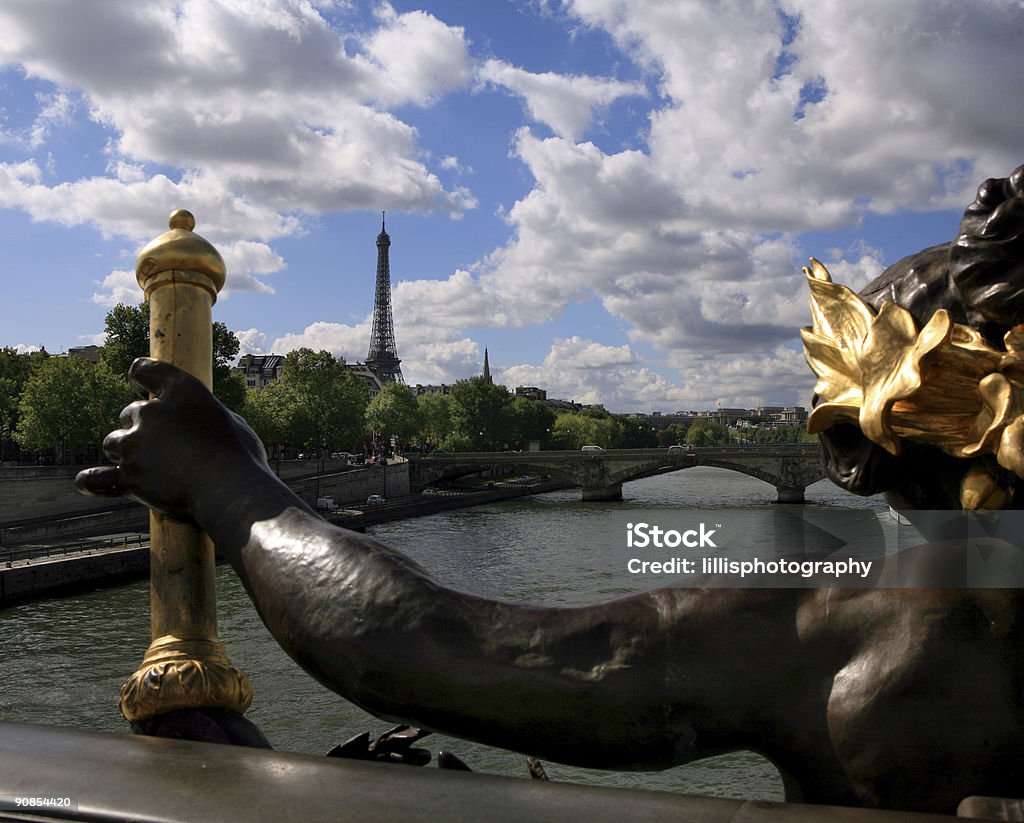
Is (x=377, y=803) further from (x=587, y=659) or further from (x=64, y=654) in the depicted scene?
(x=64, y=654)

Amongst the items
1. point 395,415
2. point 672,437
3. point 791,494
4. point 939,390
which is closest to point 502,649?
point 939,390

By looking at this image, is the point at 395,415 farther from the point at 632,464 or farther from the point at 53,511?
the point at 53,511

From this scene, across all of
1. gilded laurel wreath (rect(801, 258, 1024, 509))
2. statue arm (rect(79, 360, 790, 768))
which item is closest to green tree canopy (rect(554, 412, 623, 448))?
statue arm (rect(79, 360, 790, 768))

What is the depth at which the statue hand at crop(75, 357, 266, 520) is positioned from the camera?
157 cm

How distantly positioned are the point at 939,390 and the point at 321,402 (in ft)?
124

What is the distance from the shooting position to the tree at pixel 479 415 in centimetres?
5541

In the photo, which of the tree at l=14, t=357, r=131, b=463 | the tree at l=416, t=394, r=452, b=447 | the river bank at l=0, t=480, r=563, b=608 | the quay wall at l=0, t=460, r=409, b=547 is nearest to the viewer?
the river bank at l=0, t=480, r=563, b=608

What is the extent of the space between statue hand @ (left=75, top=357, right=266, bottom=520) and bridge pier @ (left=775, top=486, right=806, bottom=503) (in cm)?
3698

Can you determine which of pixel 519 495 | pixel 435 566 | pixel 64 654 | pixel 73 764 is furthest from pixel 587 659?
pixel 519 495

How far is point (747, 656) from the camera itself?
1.13 metres

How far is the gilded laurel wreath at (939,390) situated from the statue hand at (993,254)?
0.04m

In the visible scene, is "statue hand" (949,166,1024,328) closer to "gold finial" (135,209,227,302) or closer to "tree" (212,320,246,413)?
"gold finial" (135,209,227,302)

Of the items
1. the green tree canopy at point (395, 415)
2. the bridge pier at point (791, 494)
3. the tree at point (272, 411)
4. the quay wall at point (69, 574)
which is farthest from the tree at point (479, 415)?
the quay wall at point (69, 574)

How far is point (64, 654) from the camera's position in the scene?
11594 millimetres
